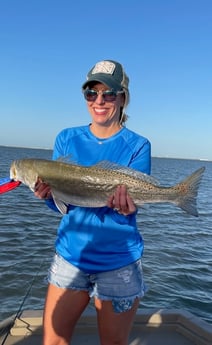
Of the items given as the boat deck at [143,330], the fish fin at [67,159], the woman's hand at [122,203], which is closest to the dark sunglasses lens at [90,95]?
the fish fin at [67,159]

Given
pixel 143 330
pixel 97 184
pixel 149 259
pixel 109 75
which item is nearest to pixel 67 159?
pixel 97 184

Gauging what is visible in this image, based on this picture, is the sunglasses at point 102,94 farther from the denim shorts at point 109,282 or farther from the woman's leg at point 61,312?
the woman's leg at point 61,312

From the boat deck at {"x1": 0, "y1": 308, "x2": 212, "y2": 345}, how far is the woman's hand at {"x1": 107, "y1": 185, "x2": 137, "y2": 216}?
99.8 inches

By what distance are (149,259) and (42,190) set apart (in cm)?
898

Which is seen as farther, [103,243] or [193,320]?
[193,320]

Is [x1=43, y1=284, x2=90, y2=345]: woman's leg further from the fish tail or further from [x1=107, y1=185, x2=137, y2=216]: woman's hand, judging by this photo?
the fish tail

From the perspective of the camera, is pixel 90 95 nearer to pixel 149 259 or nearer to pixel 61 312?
pixel 61 312

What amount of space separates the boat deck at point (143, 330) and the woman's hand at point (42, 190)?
7.19ft

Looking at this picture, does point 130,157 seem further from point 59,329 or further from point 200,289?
point 200,289

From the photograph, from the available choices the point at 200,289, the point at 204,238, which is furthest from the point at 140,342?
the point at 204,238

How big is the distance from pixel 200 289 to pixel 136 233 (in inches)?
296

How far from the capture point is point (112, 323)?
374 cm

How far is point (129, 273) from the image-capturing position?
3.78m

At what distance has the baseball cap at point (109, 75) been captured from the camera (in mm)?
3990
